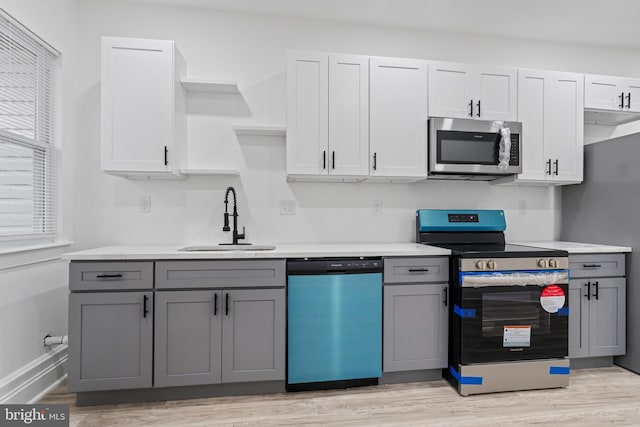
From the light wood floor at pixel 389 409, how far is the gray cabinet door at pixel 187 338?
0.18 metres

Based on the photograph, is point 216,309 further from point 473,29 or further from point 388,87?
point 473,29

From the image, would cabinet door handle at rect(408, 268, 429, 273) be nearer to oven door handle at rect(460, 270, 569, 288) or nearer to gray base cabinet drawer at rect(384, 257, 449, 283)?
gray base cabinet drawer at rect(384, 257, 449, 283)

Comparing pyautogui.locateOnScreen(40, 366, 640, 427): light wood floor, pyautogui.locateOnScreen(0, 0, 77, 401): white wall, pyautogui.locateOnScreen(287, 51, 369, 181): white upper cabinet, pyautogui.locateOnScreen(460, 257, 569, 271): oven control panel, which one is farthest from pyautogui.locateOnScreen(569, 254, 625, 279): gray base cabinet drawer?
pyautogui.locateOnScreen(0, 0, 77, 401): white wall

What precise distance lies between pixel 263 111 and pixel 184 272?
4.71 ft

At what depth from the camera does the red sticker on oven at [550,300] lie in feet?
7.75

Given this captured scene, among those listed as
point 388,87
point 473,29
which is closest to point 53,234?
point 388,87

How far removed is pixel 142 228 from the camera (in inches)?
108

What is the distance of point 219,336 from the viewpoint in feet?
7.23

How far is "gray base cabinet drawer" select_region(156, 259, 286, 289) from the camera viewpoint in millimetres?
2172

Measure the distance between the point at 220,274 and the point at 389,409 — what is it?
4.36 feet

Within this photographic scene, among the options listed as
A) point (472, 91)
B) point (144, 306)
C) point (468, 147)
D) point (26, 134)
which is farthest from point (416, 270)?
point (26, 134)

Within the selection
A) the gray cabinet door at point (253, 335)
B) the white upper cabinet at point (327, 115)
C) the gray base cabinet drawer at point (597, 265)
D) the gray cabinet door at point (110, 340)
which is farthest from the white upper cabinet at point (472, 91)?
the gray cabinet door at point (110, 340)

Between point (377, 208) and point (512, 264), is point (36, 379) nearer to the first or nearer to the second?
point (377, 208)

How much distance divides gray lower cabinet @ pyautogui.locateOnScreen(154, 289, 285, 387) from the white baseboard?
0.75 metres
